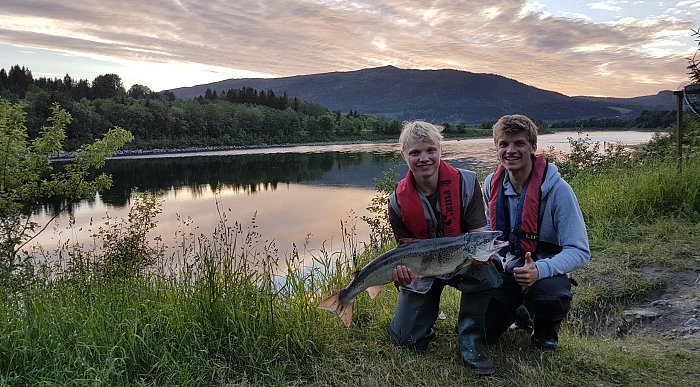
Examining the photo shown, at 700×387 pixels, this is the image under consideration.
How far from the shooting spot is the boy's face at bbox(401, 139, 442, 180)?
352 centimetres

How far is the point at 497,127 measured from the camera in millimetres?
3609

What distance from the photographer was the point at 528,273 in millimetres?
3182

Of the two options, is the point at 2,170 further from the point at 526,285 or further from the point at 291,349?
the point at 526,285

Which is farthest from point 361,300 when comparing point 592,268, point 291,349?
point 592,268

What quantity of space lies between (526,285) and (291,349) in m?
1.80

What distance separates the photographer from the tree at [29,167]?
9727 millimetres

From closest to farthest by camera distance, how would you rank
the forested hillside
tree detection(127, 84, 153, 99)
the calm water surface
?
the calm water surface → the forested hillside → tree detection(127, 84, 153, 99)

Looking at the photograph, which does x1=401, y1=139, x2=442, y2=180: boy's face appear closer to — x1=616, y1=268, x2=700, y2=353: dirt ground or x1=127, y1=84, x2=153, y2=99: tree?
x1=616, y1=268, x2=700, y2=353: dirt ground

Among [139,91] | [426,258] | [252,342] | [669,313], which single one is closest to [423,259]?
[426,258]

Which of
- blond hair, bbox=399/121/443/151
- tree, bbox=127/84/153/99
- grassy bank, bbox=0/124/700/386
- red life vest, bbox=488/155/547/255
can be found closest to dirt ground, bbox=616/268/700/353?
grassy bank, bbox=0/124/700/386

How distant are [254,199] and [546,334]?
25095 mm

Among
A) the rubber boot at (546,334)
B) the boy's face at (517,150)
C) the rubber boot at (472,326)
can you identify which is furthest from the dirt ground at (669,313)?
the boy's face at (517,150)

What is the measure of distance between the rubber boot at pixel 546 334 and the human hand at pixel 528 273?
511 mm

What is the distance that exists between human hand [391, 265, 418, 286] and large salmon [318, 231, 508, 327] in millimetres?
25
